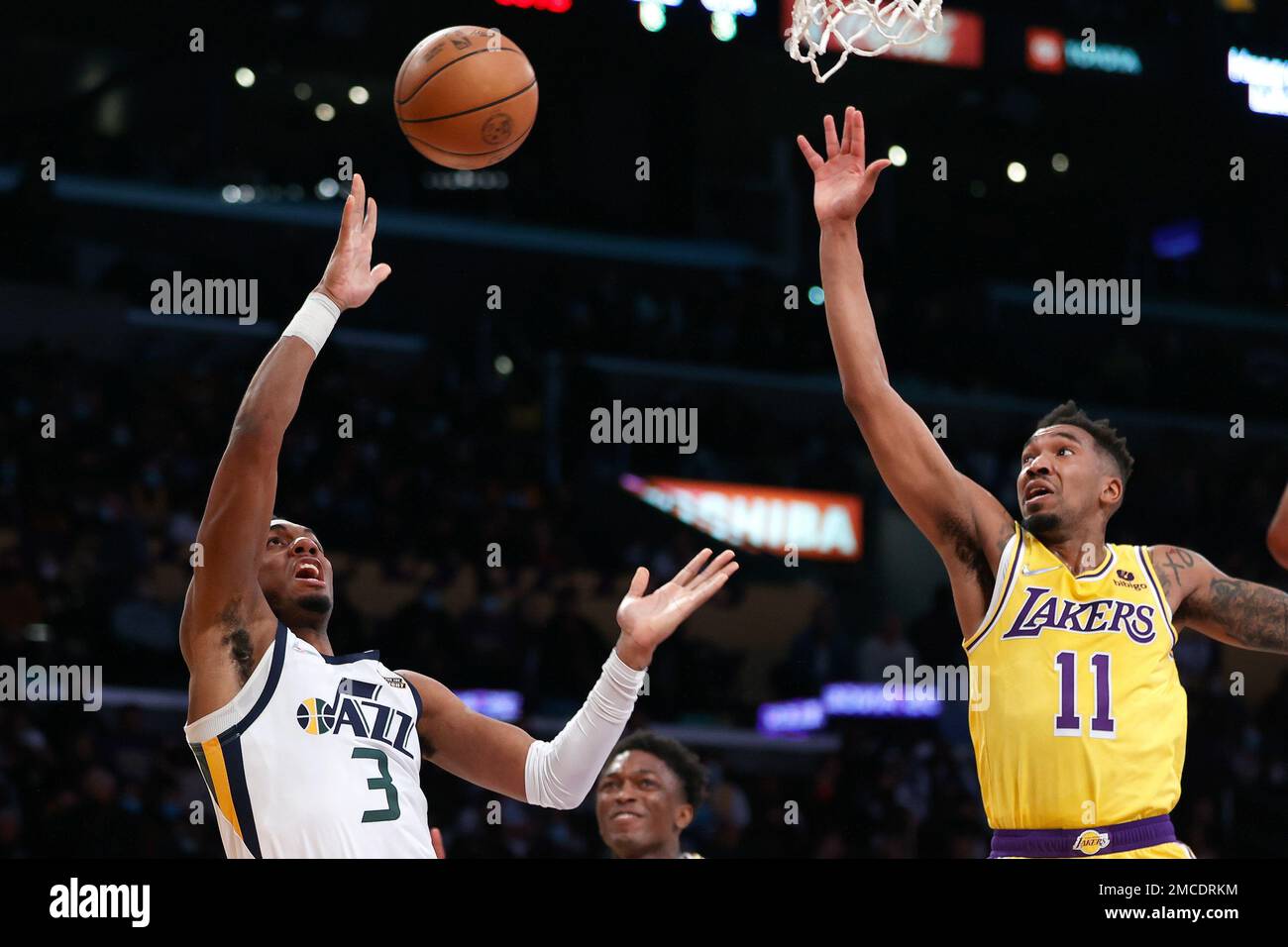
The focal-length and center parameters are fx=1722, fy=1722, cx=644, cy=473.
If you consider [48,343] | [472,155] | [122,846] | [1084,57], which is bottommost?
[122,846]

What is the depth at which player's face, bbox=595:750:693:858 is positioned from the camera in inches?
231

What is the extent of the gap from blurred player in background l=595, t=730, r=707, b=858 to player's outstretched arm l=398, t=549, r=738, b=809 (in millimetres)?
1180

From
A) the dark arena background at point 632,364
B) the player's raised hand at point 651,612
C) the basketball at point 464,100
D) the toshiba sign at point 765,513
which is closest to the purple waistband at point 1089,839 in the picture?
the player's raised hand at point 651,612

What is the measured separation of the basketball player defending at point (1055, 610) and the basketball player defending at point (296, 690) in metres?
0.66

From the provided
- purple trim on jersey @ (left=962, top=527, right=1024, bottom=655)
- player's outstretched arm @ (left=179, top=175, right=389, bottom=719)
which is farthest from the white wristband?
purple trim on jersey @ (left=962, top=527, right=1024, bottom=655)

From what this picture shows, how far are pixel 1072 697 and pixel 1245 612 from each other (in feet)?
2.18

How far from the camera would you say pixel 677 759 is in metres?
6.18

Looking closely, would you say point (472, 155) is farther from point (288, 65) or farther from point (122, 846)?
point (288, 65)

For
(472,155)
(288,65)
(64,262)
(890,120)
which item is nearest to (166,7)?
(288,65)

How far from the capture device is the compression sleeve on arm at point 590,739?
4542 millimetres

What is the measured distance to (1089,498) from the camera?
4812 millimetres
